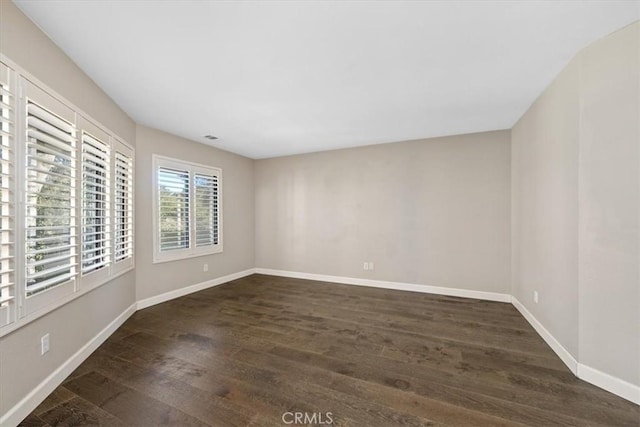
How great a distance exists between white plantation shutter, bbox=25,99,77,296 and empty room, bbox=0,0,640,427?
0.02 metres

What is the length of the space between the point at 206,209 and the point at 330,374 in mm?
3726

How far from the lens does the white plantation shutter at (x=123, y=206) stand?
312 cm

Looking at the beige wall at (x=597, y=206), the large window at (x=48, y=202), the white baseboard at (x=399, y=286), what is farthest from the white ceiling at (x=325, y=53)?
the white baseboard at (x=399, y=286)

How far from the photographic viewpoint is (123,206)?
3373mm

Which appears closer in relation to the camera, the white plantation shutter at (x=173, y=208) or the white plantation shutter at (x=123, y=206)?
the white plantation shutter at (x=123, y=206)

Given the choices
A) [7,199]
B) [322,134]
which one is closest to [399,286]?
[322,134]

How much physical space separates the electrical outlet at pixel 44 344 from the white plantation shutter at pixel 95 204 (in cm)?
60

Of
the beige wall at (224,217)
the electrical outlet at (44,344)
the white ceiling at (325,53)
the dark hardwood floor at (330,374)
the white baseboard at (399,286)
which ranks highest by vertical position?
the white ceiling at (325,53)

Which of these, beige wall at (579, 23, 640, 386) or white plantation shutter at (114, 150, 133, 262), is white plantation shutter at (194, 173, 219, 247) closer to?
white plantation shutter at (114, 150, 133, 262)

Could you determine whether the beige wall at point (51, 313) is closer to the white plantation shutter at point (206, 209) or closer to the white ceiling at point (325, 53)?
the white ceiling at point (325, 53)

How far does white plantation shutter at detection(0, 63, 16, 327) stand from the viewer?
157 cm

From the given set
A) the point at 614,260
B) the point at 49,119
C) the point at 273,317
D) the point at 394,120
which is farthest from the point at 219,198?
the point at 614,260

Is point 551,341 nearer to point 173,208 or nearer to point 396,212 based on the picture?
point 396,212

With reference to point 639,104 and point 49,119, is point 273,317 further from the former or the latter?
point 639,104
